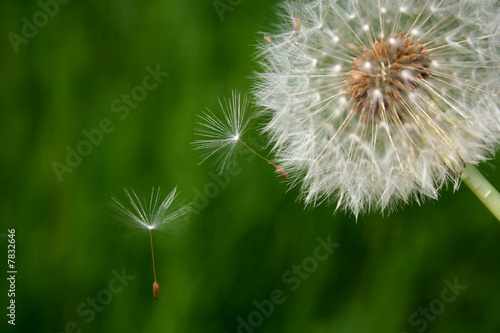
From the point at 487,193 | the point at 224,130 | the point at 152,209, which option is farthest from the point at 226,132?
the point at 487,193

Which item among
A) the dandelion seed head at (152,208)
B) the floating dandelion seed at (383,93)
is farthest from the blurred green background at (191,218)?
the floating dandelion seed at (383,93)

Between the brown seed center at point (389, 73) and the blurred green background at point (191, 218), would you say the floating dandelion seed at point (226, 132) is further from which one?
the brown seed center at point (389, 73)

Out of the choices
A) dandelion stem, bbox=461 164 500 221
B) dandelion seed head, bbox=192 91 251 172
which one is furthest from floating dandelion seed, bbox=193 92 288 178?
dandelion stem, bbox=461 164 500 221

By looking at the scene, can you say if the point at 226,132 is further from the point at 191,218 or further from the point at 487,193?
the point at 487,193

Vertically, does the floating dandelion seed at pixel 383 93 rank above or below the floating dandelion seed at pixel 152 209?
below

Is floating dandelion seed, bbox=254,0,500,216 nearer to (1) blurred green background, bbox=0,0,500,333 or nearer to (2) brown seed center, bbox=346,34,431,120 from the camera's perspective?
(2) brown seed center, bbox=346,34,431,120

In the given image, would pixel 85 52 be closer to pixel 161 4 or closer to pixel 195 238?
pixel 161 4
